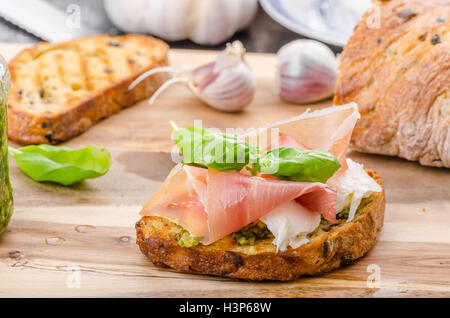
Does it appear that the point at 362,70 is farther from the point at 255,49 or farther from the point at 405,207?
the point at 255,49

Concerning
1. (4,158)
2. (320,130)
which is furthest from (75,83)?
(320,130)

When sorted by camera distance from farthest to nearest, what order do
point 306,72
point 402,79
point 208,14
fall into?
1. point 208,14
2. point 306,72
3. point 402,79

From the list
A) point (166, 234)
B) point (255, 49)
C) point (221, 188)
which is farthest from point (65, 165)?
point (255, 49)

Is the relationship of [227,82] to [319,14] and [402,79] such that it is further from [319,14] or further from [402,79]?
[319,14]

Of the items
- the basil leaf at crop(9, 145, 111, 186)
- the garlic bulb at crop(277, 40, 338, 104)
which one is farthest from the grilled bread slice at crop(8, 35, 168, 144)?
the garlic bulb at crop(277, 40, 338, 104)

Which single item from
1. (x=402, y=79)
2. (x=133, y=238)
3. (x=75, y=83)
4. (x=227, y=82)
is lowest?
(x=133, y=238)

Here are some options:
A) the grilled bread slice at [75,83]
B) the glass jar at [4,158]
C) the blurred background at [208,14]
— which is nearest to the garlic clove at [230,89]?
the grilled bread slice at [75,83]
